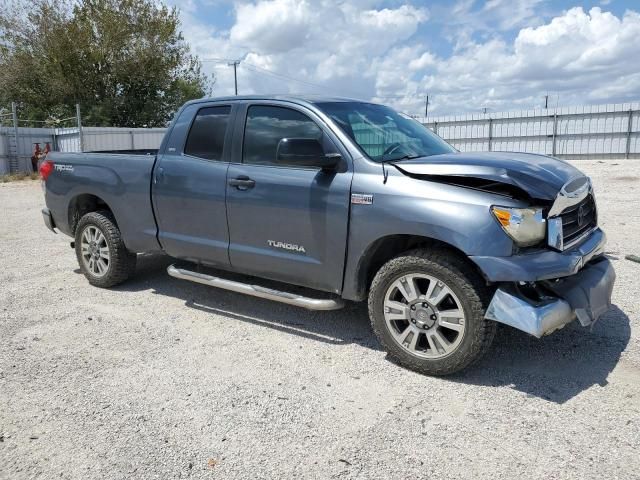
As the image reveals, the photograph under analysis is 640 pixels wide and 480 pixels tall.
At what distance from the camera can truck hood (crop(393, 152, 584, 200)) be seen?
3428 mm

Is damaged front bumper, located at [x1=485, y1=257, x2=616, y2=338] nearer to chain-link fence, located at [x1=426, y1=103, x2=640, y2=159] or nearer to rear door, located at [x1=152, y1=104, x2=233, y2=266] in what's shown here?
rear door, located at [x1=152, y1=104, x2=233, y2=266]

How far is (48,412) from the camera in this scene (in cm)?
332

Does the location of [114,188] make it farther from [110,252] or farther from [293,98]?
[293,98]

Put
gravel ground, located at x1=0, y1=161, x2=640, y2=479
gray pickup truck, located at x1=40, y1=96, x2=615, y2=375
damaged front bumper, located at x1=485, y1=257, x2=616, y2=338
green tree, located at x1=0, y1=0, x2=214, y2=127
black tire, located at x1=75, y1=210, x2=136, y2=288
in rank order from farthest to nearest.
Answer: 1. green tree, located at x1=0, y1=0, x2=214, y2=127
2. black tire, located at x1=75, y1=210, x2=136, y2=288
3. gray pickup truck, located at x1=40, y1=96, x2=615, y2=375
4. damaged front bumper, located at x1=485, y1=257, x2=616, y2=338
5. gravel ground, located at x1=0, y1=161, x2=640, y2=479

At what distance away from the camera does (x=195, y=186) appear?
4.77 meters

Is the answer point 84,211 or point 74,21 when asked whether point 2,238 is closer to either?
point 84,211

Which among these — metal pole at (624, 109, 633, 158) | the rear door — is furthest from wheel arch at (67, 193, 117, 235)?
metal pole at (624, 109, 633, 158)

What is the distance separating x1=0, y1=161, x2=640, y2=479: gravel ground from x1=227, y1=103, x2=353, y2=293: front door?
2.04 ft

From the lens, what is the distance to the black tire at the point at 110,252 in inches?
220

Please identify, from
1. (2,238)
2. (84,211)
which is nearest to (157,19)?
(2,238)

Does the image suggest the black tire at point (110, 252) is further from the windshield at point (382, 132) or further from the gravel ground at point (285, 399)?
the windshield at point (382, 132)

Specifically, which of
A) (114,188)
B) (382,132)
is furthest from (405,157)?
(114,188)

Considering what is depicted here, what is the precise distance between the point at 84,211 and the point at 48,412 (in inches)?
129

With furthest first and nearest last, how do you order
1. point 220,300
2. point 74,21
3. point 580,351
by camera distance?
point 74,21 < point 220,300 < point 580,351
